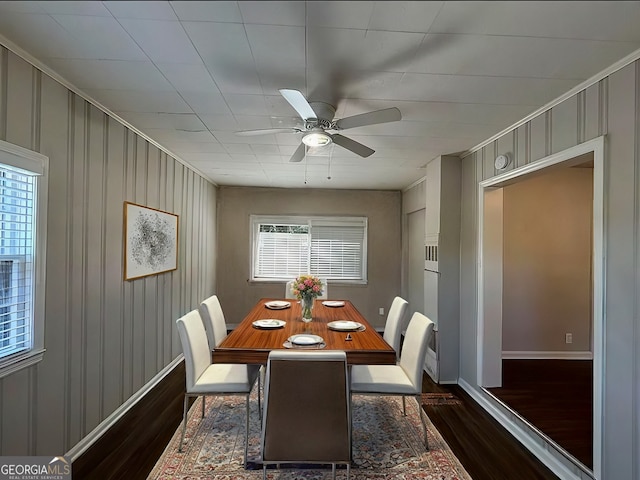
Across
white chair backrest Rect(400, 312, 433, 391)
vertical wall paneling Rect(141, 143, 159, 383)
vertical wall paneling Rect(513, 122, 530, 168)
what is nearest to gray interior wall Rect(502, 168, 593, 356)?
vertical wall paneling Rect(513, 122, 530, 168)

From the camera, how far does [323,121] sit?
218cm

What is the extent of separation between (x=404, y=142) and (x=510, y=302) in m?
2.58

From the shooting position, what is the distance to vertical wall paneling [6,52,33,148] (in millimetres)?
1647

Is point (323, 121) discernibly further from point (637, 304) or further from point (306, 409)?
point (637, 304)

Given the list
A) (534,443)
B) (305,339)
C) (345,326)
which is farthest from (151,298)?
(534,443)

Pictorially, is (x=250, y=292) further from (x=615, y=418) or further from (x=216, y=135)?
(x=615, y=418)

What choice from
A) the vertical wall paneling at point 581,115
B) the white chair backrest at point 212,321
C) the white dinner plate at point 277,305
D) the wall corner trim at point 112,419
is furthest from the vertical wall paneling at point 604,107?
the wall corner trim at point 112,419

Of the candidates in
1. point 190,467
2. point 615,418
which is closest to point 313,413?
point 190,467

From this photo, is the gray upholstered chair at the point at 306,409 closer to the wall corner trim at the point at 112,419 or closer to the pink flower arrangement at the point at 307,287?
the pink flower arrangement at the point at 307,287

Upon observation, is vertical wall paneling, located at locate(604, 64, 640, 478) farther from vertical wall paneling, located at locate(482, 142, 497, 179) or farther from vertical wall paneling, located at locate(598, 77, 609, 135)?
vertical wall paneling, located at locate(482, 142, 497, 179)

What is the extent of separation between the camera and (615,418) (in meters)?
1.72

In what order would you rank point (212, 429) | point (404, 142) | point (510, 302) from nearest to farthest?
1. point (212, 429)
2. point (404, 142)
3. point (510, 302)

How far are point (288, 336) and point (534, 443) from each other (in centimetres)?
190

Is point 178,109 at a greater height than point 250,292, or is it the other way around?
point 178,109
